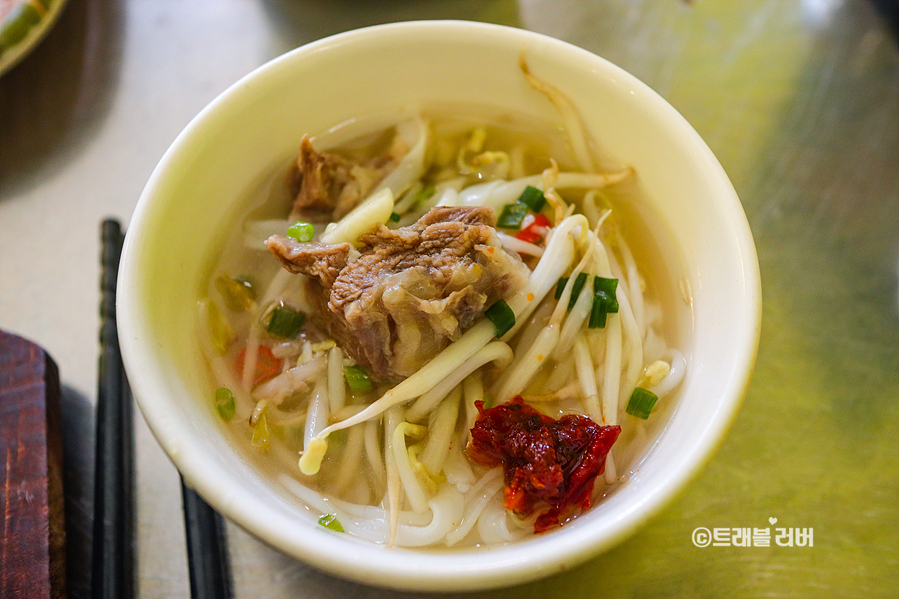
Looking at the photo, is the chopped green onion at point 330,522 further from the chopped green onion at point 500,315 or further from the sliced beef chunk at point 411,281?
the chopped green onion at point 500,315

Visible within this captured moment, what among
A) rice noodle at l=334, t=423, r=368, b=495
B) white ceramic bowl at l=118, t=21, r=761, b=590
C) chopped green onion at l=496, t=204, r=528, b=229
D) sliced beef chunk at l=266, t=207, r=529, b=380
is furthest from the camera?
chopped green onion at l=496, t=204, r=528, b=229

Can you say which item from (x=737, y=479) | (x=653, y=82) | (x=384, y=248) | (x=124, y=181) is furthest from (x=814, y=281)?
(x=124, y=181)

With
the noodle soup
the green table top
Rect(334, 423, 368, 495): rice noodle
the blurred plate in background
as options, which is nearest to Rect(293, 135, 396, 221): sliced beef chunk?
the noodle soup

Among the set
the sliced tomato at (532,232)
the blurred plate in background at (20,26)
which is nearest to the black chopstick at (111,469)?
the blurred plate in background at (20,26)

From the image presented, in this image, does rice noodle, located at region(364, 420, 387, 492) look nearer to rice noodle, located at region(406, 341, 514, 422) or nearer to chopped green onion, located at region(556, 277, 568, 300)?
rice noodle, located at region(406, 341, 514, 422)

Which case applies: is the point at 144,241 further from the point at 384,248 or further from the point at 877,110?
the point at 877,110

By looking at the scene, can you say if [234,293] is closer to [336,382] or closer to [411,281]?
[336,382]
